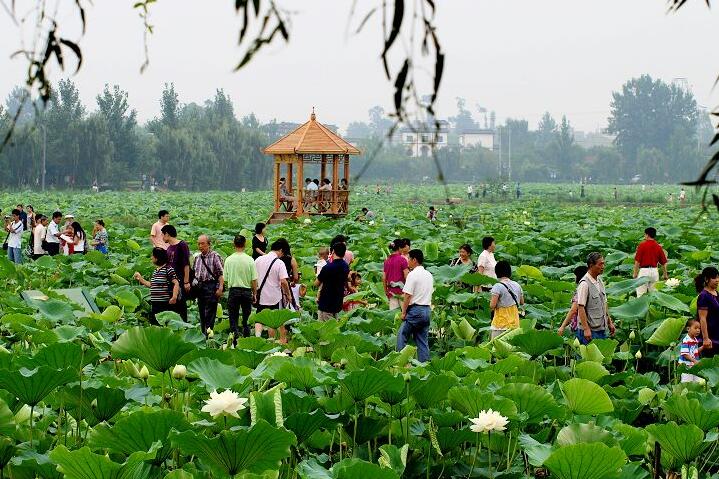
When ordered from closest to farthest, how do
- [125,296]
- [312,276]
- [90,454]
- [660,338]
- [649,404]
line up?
[90,454] → [649,404] → [660,338] → [125,296] → [312,276]

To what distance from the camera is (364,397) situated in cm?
355

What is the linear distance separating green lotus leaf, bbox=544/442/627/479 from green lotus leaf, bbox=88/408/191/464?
1.04m

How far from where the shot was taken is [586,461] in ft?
9.71

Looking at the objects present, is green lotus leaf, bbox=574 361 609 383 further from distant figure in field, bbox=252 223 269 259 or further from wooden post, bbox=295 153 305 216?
wooden post, bbox=295 153 305 216

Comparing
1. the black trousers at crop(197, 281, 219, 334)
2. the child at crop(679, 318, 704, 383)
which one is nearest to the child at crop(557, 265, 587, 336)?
the child at crop(679, 318, 704, 383)

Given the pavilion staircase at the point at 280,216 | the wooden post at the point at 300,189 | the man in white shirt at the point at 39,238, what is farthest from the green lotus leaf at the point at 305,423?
the pavilion staircase at the point at 280,216

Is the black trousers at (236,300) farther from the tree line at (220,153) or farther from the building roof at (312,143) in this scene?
the tree line at (220,153)

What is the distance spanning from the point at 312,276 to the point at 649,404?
5348 millimetres

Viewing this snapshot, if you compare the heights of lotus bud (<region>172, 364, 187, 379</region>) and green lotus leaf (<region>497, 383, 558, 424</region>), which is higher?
lotus bud (<region>172, 364, 187, 379</region>)

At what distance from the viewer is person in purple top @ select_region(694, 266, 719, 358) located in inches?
201

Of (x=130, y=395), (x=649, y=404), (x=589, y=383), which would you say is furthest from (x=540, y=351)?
(x=130, y=395)

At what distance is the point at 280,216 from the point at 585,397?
14165mm

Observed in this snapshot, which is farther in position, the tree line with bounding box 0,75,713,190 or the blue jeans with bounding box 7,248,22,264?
the tree line with bounding box 0,75,713,190

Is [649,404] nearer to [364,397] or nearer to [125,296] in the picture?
[364,397]
